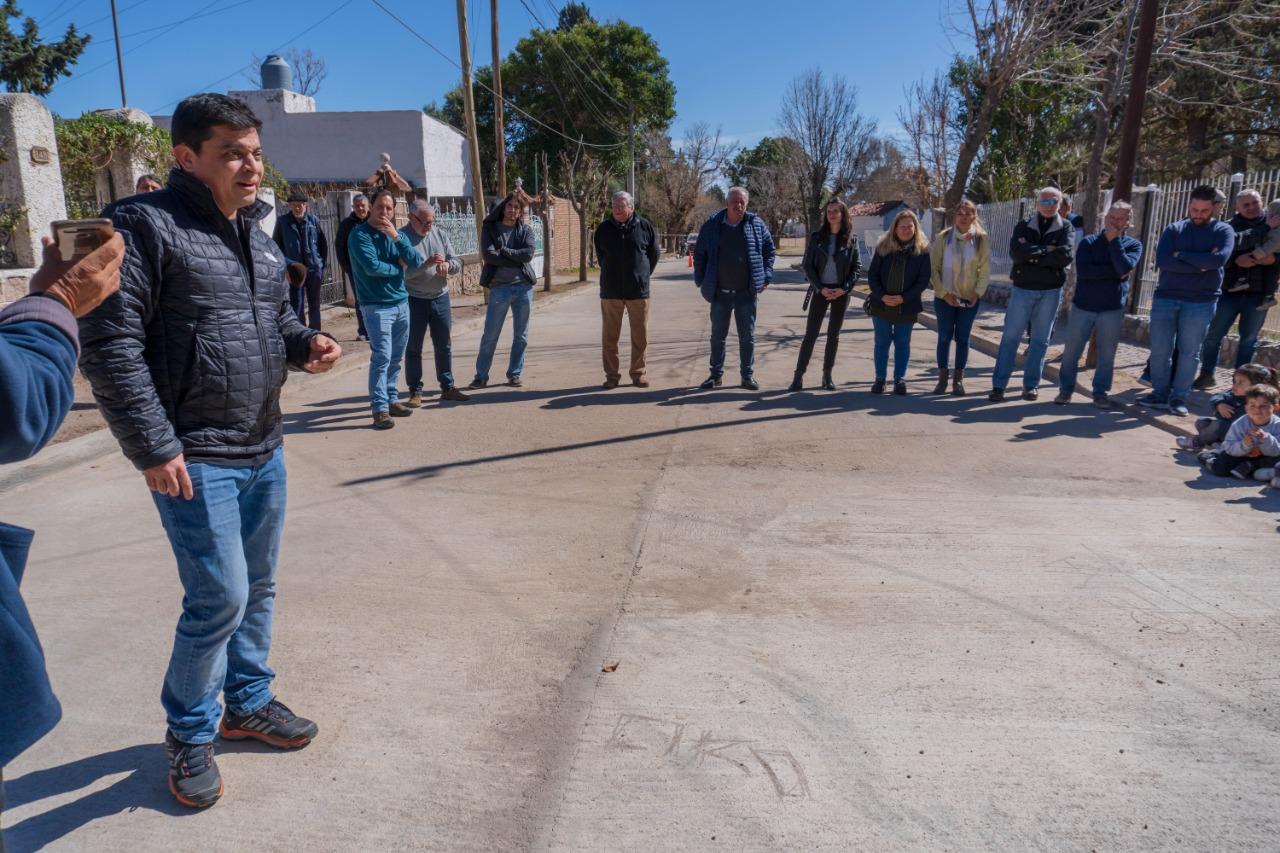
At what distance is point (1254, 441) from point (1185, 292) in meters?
2.40

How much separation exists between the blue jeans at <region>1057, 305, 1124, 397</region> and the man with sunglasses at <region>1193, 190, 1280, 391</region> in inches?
34.9

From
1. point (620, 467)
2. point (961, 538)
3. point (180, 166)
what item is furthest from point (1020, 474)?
point (180, 166)

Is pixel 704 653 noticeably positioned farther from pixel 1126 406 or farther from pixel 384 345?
pixel 1126 406

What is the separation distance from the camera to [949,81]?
86.7 ft

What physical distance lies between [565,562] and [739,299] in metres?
5.18

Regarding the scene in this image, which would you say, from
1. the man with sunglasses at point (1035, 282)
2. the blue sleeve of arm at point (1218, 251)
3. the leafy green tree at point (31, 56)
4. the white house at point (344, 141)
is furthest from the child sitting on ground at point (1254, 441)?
the leafy green tree at point (31, 56)

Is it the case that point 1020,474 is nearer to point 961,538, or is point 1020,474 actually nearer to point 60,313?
point 961,538

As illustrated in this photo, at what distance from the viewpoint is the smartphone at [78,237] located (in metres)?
1.84

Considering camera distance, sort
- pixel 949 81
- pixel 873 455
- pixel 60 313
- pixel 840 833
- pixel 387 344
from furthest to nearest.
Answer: pixel 949 81 < pixel 387 344 < pixel 873 455 < pixel 840 833 < pixel 60 313

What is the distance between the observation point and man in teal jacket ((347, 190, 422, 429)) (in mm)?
7434

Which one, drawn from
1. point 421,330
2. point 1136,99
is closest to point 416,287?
point 421,330

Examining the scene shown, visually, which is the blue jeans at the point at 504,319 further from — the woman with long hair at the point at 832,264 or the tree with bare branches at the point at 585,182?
the tree with bare branches at the point at 585,182

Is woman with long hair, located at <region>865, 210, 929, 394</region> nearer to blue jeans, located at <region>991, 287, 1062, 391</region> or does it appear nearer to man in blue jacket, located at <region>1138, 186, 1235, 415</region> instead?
blue jeans, located at <region>991, 287, 1062, 391</region>

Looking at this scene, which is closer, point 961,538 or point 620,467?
point 961,538
